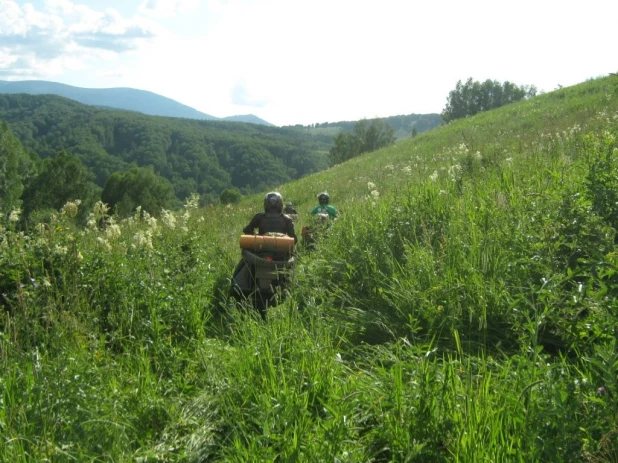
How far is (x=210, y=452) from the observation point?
3406 mm

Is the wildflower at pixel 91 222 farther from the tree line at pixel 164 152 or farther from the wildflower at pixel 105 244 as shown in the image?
the tree line at pixel 164 152

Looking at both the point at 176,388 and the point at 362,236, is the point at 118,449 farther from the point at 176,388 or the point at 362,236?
the point at 362,236

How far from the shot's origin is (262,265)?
704cm

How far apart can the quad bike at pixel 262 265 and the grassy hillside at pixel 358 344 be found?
0.35 metres

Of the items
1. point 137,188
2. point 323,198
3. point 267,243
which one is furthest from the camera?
point 137,188

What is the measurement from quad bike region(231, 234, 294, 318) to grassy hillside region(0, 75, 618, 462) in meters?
0.35

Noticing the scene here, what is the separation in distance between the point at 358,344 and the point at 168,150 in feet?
594

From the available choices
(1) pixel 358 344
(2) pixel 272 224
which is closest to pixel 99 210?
(2) pixel 272 224

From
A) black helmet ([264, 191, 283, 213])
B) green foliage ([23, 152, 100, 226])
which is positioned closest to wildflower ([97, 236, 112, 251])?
black helmet ([264, 191, 283, 213])

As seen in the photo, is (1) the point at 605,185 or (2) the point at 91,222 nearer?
(1) the point at 605,185

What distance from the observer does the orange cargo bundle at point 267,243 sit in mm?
7148

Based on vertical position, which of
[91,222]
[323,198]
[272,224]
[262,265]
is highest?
[91,222]

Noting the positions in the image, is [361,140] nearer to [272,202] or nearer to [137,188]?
[137,188]

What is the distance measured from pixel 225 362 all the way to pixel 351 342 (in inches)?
45.6
